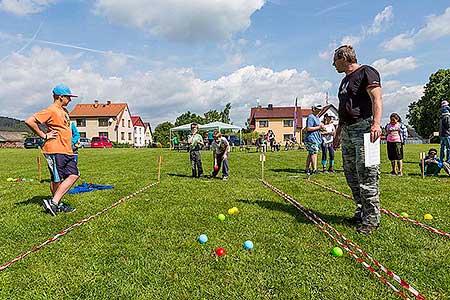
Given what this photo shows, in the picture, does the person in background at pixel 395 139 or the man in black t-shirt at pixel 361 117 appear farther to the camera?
the person in background at pixel 395 139

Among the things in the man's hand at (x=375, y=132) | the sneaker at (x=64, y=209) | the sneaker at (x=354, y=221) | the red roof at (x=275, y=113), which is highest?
the red roof at (x=275, y=113)

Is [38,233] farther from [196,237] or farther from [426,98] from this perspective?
[426,98]

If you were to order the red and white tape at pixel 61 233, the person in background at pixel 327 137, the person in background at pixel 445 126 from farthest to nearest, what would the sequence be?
the person in background at pixel 327 137 → the person in background at pixel 445 126 → the red and white tape at pixel 61 233

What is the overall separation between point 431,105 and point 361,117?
149 ft

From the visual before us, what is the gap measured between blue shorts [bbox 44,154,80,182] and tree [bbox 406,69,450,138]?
147 feet

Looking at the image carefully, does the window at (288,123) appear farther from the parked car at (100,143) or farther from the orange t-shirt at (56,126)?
the orange t-shirt at (56,126)

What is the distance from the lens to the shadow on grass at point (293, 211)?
4398mm

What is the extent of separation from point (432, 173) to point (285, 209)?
5.95 m

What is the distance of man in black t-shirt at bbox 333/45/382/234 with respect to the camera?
12.2 feet

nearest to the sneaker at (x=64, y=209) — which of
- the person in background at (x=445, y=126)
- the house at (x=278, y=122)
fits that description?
the person in background at (x=445, y=126)

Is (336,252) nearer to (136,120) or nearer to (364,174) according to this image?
(364,174)

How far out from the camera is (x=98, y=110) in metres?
57.1

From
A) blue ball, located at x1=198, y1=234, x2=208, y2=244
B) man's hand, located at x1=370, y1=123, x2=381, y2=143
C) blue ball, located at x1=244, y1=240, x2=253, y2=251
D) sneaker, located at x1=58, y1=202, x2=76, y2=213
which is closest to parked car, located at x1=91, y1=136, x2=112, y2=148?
sneaker, located at x1=58, y1=202, x2=76, y2=213

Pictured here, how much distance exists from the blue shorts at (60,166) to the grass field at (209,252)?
1.82 feet
